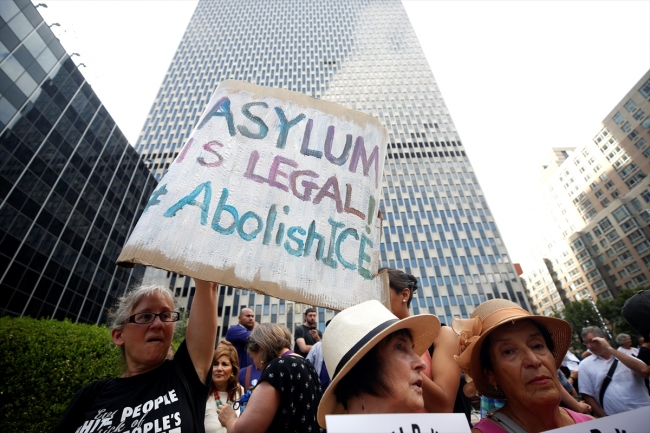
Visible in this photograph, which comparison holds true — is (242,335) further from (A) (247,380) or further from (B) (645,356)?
(B) (645,356)

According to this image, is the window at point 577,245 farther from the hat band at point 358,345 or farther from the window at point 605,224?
the hat band at point 358,345

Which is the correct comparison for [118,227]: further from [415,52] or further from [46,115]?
[415,52]

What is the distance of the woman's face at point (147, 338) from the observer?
1.76m

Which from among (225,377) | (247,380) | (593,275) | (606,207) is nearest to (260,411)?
(225,377)

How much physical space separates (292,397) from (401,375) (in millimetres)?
897

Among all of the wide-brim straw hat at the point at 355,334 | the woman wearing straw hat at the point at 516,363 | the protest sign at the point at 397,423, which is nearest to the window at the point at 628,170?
the woman wearing straw hat at the point at 516,363

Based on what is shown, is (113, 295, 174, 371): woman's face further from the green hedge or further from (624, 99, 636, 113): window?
(624, 99, 636, 113): window

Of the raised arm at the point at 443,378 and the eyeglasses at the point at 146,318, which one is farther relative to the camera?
the eyeglasses at the point at 146,318

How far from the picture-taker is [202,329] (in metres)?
1.74

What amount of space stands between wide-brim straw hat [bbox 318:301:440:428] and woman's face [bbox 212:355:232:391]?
1966 mm

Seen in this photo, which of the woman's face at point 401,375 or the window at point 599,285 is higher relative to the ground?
the window at point 599,285

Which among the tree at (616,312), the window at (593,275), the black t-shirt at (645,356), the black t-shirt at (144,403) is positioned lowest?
the black t-shirt at (144,403)

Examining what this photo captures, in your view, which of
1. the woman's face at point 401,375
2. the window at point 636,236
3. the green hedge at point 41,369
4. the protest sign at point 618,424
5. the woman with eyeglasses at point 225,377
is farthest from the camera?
the window at point 636,236

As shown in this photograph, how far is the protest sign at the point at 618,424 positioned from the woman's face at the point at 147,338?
6.03 ft
